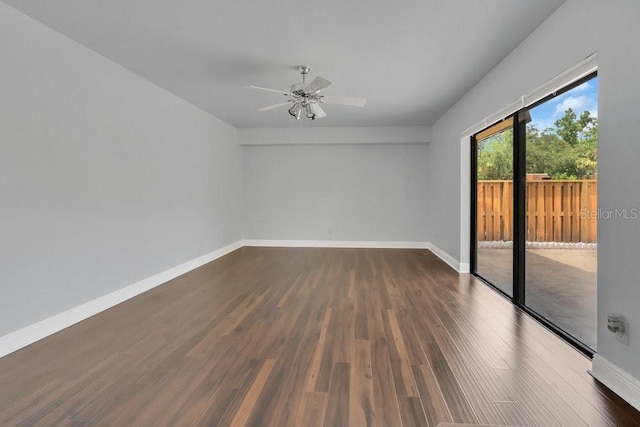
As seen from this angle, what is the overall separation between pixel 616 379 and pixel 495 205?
2.60 metres

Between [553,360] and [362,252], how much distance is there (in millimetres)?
4686

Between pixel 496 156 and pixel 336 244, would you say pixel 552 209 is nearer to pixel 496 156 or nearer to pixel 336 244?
pixel 496 156

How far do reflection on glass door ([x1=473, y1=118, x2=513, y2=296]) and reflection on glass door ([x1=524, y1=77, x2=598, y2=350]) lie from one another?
1.63ft

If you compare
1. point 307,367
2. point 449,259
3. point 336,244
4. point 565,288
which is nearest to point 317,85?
point 307,367

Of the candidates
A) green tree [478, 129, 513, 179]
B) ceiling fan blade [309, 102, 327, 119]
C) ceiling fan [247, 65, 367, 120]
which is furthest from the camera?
ceiling fan blade [309, 102, 327, 119]

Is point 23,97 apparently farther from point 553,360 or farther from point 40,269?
point 553,360

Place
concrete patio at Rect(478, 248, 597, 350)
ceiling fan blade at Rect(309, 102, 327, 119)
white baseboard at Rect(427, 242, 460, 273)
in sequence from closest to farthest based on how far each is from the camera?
concrete patio at Rect(478, 248, 597, 350), ceiling fan blade at Rect(309, 102, 327, 119), white baseboard at Rect(427, 242, 460, 273)

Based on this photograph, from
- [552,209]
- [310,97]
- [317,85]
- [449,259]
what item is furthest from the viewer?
[449,259]

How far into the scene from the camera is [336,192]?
7641 mm

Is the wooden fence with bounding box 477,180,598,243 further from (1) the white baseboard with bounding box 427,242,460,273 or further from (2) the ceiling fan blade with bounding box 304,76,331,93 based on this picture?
(2) the ceiling fan blade with bounding box 304,76,331,93

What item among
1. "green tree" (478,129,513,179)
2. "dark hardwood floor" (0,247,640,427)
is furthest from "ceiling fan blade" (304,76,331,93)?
"dark hardwood floor" (0,247,640,427)

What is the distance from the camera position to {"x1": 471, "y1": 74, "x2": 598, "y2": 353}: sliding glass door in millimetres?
2541

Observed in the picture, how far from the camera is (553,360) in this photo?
2352 millimetres

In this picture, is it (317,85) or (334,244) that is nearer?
(317,85)
